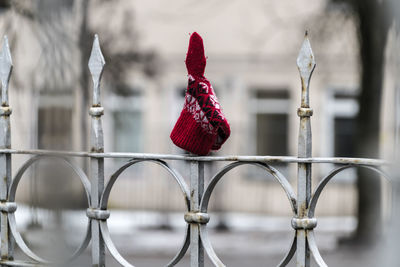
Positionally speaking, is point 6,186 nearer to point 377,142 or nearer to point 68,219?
point 68,219

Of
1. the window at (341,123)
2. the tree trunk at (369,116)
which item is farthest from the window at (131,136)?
the tree trunk at (369,116)

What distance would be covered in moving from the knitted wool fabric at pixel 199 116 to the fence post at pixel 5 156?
721 millimetres

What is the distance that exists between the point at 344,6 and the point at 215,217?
4167mm

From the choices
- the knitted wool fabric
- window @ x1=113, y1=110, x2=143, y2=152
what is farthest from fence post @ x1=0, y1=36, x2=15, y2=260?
window @ x1=113, y1=110, x2=143, y2=152

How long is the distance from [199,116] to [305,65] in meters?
0.36

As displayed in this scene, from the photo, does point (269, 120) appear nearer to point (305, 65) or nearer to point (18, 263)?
point (18, 263)

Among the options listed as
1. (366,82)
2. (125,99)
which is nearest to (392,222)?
(366,82)

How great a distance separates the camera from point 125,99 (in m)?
11.2

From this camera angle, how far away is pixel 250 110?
14727 millimetres

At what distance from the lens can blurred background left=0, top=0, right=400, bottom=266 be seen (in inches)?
362

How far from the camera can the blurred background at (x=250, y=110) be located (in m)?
9.20

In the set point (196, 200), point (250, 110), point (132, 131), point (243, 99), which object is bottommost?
point (196, 200)

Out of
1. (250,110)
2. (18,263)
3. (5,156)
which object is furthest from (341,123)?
(18,263)

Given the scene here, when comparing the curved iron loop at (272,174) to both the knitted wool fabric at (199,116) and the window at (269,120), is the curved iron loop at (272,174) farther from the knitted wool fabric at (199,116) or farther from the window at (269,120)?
the window at (269,120)
